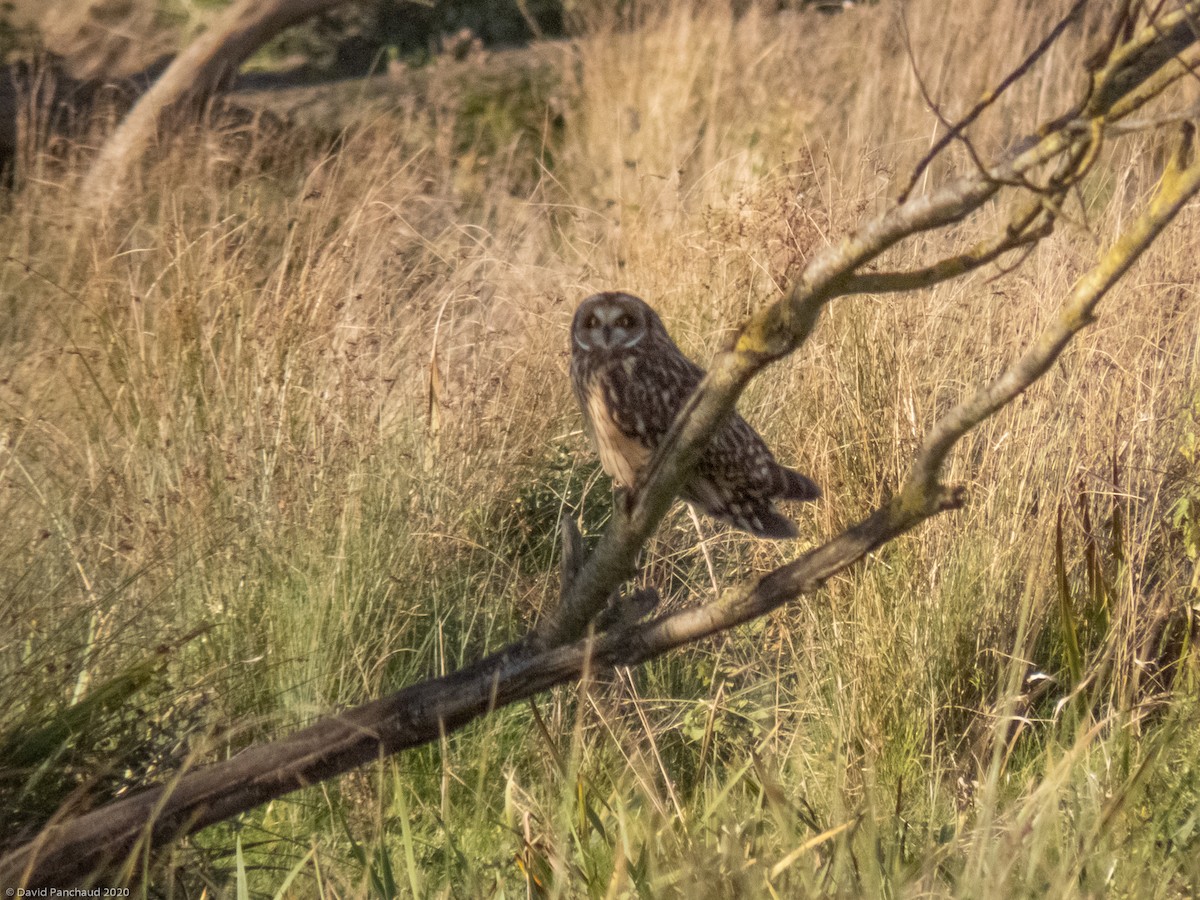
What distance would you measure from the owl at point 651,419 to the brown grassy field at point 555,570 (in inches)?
10.2

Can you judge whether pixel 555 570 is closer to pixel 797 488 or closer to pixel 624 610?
pixel 797 488

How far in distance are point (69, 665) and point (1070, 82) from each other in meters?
5.76

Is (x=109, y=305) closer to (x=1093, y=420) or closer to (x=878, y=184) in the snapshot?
(x=878, y=184)

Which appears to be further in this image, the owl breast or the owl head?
the owl head

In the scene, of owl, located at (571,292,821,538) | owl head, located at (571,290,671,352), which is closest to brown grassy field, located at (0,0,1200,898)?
owl, located at (571,292,821,538)

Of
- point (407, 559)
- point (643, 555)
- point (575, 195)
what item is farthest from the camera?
point (575, 195)

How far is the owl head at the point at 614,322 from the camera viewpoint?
3287 millimetres

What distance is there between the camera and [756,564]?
3461 mm

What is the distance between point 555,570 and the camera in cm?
369

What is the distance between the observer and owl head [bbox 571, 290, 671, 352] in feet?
10.8

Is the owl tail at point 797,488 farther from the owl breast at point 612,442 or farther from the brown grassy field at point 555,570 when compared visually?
the owl breast at point 612,442

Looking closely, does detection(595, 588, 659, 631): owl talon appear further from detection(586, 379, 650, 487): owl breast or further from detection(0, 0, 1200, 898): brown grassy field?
detection(586, 379, 650, 487): owl breast

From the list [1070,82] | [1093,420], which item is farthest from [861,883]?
[1070,82]

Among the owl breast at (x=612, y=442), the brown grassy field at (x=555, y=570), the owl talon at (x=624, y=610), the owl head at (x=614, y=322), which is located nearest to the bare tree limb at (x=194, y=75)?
the brown grassy field at (x=555, y=570)
